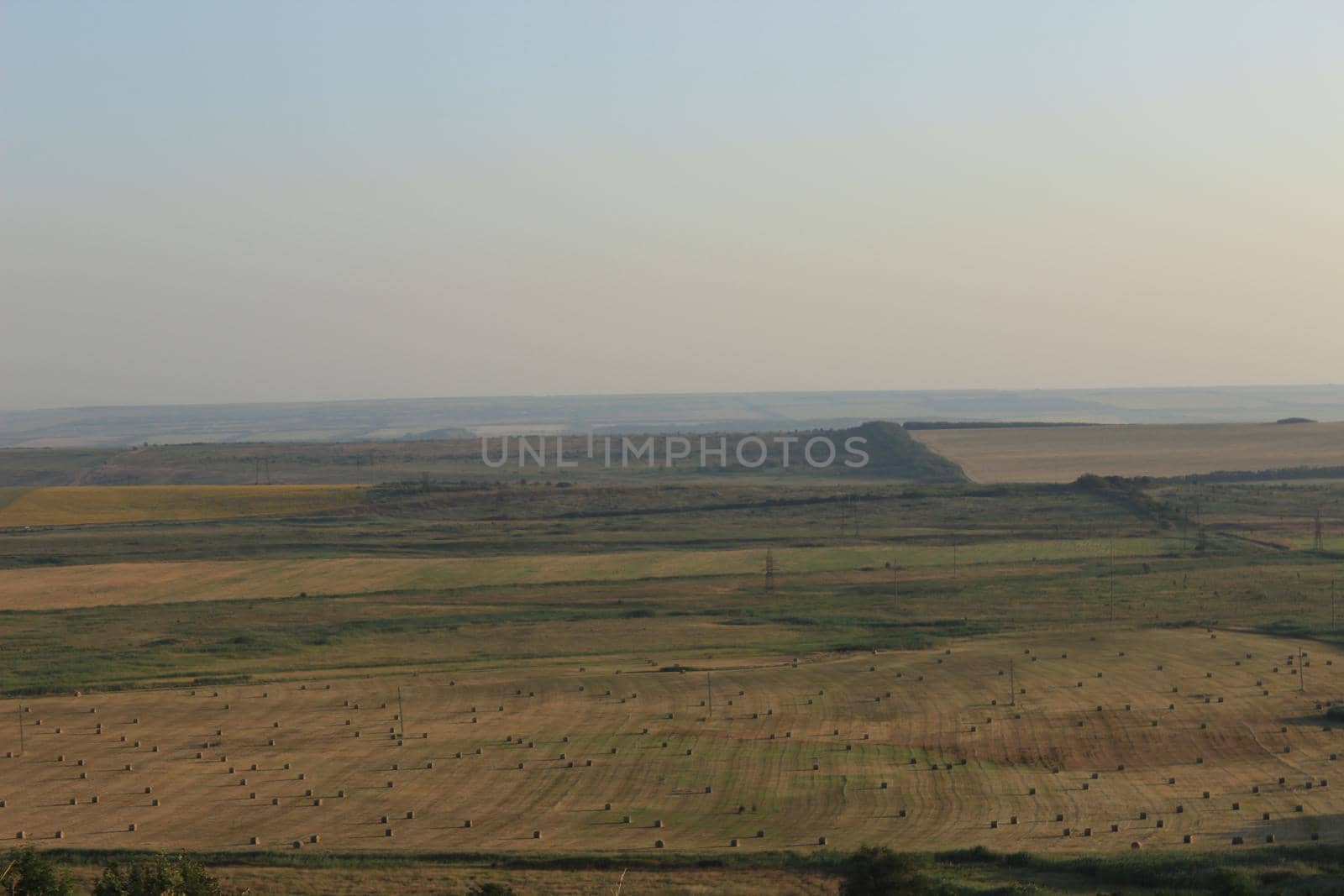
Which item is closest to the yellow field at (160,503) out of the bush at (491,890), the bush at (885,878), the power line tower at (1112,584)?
the power line tower at (1112,584)

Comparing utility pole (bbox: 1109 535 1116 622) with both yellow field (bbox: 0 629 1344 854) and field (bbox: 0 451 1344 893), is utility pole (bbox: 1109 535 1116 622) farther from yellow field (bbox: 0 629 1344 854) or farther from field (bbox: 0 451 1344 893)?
yellow field (bbox: 0 629 1344 854)

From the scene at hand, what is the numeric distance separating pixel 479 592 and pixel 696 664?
25.3 meters

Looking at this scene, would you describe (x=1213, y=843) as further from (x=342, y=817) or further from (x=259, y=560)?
(x=259, y=560)

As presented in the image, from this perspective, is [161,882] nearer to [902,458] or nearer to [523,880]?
[523,880]

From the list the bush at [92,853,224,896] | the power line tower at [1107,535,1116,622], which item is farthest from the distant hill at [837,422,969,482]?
the bush at [92,853,224,896]

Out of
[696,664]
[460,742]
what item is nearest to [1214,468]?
[696,664]

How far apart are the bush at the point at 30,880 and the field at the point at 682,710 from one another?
17.6ft

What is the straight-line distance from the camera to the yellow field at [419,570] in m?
78.4

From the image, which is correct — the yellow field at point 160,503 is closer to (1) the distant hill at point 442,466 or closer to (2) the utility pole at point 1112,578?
(1) the distant hill at point 442,466

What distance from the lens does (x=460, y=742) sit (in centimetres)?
4253

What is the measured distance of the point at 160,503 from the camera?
124m

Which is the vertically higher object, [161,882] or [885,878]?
[161,882]

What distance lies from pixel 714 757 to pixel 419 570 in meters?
48.6

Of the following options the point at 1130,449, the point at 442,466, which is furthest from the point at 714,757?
the point at 442,466
